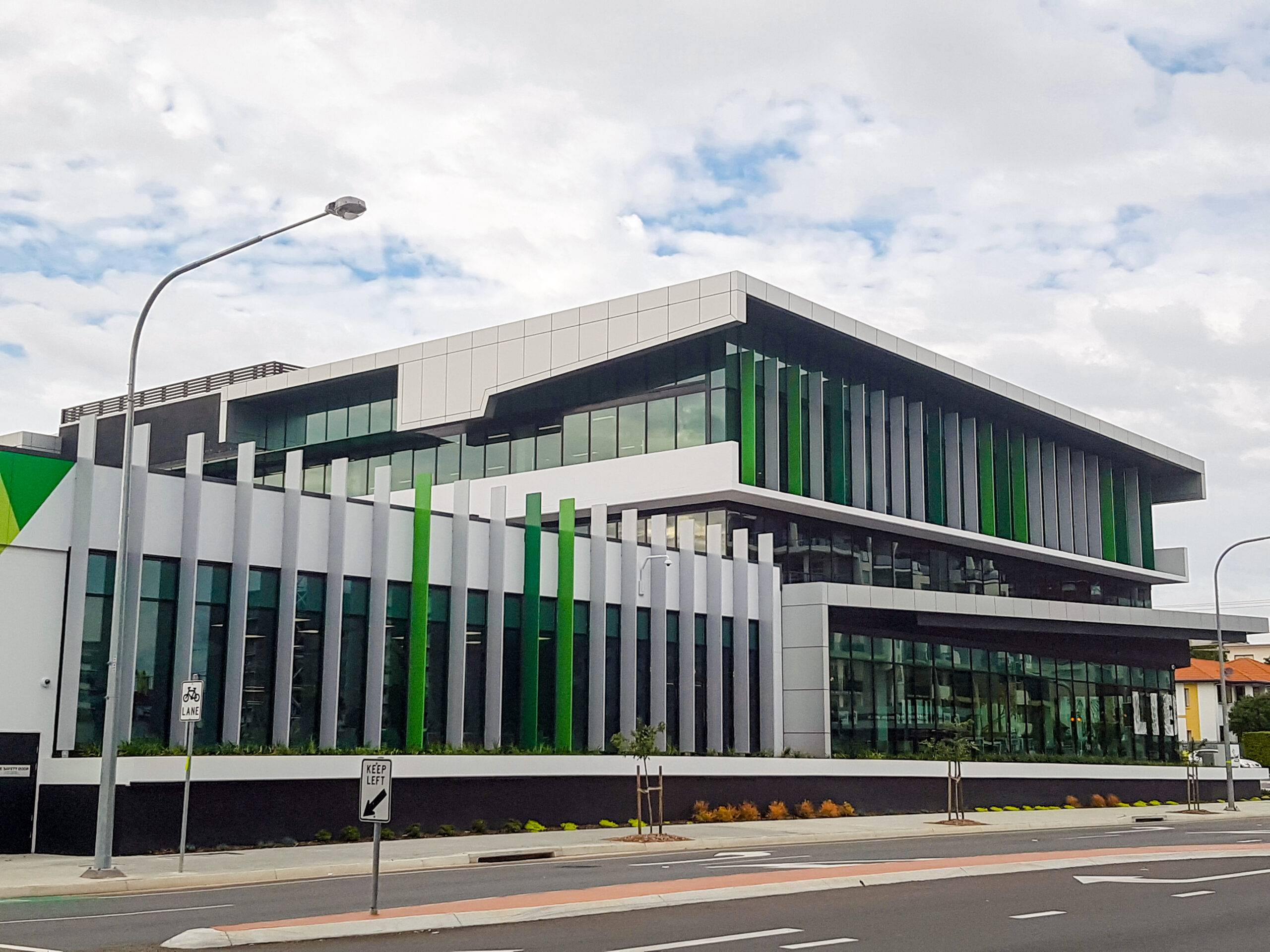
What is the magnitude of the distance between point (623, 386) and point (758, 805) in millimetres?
15019

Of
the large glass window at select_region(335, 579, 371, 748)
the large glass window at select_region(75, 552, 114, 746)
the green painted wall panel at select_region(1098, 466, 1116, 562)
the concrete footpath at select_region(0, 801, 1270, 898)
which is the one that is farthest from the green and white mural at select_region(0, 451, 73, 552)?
the green painted wall panel at select_region(1098, 466, 1116, 562)

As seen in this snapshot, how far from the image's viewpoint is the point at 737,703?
138 feet

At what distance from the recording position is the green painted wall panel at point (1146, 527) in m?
65.1

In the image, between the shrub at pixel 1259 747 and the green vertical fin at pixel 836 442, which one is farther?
the shrub at pixel 1259 747

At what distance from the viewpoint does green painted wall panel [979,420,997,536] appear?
5450 centimetres

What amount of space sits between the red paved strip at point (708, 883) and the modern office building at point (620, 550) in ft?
40.4

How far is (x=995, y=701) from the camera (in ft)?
170

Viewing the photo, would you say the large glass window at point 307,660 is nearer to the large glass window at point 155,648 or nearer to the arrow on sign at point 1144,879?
the large glass window at point 155,648

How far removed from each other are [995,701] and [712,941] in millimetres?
39910

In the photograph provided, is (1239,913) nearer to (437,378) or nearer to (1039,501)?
(437,378)

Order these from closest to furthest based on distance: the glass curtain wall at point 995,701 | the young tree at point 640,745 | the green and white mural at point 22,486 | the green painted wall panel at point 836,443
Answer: the green and white mural at point 22,486 < the young tree at point 640,745 < the glass curtain wall at point 995,701 < the green painted wall panel at point 836,443

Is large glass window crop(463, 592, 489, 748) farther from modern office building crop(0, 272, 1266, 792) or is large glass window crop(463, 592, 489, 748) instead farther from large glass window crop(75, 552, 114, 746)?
large glass window crop(75, 552, 114, 746)

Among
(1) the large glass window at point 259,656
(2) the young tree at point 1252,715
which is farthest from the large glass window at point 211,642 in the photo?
(2) the young tree at point 1252,715

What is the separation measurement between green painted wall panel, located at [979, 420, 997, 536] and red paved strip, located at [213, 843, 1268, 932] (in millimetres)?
26718
